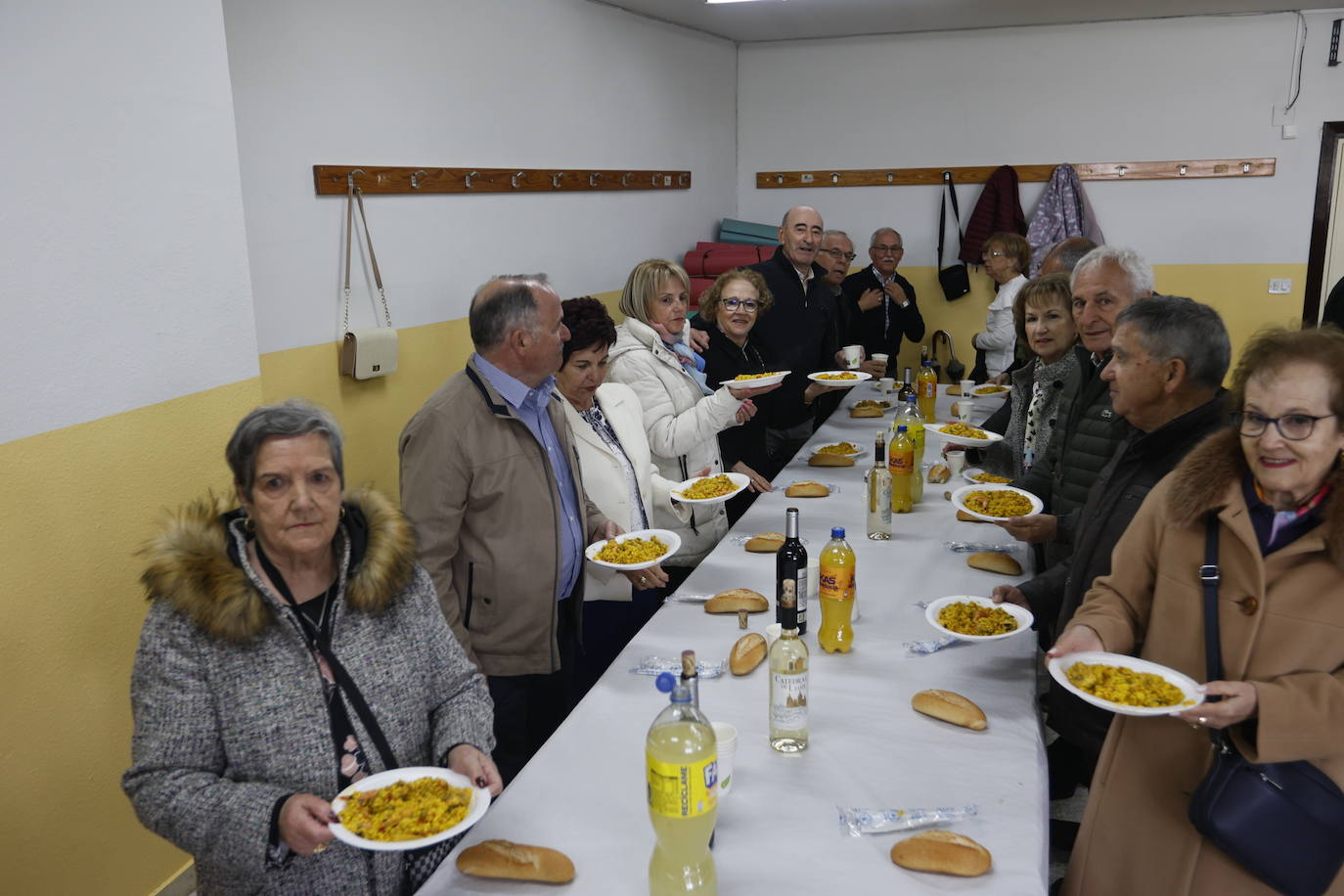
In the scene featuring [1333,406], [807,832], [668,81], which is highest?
[668,81]

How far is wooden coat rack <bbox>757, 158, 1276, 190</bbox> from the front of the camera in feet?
23.5

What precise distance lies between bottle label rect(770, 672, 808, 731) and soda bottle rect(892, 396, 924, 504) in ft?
5.85

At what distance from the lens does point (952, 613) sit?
235 centimetres

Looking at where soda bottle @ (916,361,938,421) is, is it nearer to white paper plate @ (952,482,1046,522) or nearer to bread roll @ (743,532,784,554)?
white paper plate @ (952,482,1046,522)

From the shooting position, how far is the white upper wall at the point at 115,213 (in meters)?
2.23

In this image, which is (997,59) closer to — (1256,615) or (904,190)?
(904,190)

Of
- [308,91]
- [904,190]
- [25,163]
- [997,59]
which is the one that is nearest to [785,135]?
[904,190]

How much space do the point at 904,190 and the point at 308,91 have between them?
5.36 metres

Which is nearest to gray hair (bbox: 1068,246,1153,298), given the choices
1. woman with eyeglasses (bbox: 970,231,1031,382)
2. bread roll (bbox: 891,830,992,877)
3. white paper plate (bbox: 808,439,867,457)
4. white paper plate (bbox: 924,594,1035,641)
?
white paper plate (bbox: 924,594,1035,641)

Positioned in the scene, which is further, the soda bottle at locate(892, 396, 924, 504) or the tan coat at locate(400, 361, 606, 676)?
Answer: the soda bottle at locate(892, 396, 924, 504)

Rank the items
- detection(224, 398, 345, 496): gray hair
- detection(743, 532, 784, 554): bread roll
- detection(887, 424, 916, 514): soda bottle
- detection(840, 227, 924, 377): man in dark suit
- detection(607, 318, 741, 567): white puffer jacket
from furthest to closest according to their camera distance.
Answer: detection(840, 227, 924, 377): man in dark suit → detection(607, 318, 741, 567): white puffer jacket → detection(887, 424, 916, 514): soda bottle → detection(743, 532, 784, 554): bread roll → detection(224, 398, 345, 496): gray hair

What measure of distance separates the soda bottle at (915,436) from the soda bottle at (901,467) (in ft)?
0.11

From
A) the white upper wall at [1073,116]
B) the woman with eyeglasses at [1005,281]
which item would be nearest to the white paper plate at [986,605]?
the woman with eyeglasses at [1005,281]

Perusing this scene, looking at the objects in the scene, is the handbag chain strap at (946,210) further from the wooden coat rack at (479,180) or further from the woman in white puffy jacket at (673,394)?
the woman in white puffy jacket at (673,394)
